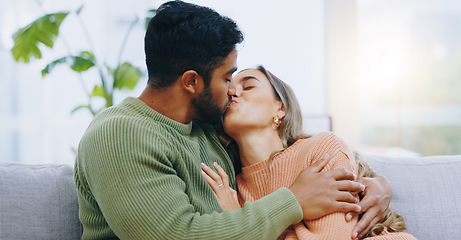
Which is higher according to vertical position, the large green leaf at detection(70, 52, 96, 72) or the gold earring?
the large green leaf at detection(70, 52, 96, 72)

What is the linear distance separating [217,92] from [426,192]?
0.88 m

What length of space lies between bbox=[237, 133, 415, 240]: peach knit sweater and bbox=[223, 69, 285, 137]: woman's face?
5.5 inches

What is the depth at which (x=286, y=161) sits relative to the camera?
1.53 metres

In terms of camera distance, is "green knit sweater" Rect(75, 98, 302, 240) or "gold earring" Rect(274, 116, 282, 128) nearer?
"green knit sweater" Rect(75, 98, 302, 240)

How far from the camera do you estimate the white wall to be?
3.71 metres

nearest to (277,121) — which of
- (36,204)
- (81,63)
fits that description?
(36,204)

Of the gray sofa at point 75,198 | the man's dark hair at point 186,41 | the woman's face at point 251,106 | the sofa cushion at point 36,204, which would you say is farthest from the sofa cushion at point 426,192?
the sofa cushion at point 36,204

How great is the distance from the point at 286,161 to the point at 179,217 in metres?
0.56

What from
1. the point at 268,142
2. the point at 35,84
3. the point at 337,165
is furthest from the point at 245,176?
the point at 35,84

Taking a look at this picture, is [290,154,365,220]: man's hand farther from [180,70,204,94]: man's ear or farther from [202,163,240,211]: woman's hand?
[180,70,204,94]: man's ear

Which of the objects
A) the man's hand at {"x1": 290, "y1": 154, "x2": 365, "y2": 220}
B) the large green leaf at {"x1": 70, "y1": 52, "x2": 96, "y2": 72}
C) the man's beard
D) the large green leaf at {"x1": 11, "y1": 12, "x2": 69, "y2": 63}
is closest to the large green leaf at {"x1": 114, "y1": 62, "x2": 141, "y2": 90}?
the large green leaf at {"x1": 70, "y1": 52, "x2": 96, "y2": 72}

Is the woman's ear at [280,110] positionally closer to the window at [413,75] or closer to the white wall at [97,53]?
the white wall at [97,53]

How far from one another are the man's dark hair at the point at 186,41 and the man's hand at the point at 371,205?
2.05 ft

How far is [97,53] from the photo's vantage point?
12.4 ft
